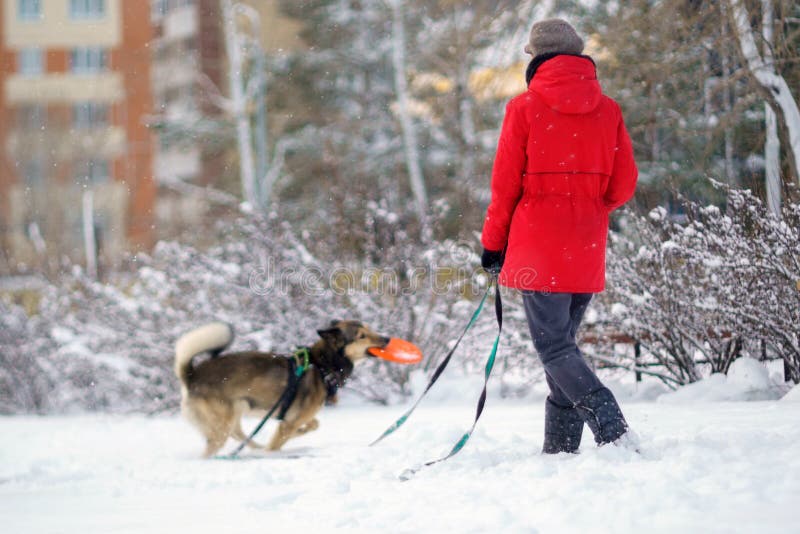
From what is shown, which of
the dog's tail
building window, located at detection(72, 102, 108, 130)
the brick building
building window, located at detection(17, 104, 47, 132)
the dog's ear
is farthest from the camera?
building window, located at detection(72, 102, 108, 130)

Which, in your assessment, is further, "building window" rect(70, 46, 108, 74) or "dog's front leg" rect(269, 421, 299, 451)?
"building window" rect(70, 46, 108, 74)

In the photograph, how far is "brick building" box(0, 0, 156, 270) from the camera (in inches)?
1287

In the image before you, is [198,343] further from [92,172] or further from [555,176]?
[92,172]

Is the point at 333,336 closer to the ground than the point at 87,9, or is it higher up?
closer to the ground

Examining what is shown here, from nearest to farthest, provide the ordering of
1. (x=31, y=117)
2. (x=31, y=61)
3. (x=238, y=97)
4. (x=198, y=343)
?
(x=198, y=343) → (x=238, y=97) → (x=31, y=117) → (x=31, y=61)

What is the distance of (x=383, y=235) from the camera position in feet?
28.5

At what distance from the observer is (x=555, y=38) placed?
3.84 meters

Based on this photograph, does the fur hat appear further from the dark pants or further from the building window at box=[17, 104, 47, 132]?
the building window at box=[17, 104, 47, 132]

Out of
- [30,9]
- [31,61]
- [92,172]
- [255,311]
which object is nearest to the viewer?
[255,311]

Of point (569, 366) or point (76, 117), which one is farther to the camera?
point (76, 117)

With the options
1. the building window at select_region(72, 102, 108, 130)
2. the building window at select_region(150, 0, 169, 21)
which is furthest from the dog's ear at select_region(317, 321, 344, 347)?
the building window at select_region(72, 102, 108, 130)

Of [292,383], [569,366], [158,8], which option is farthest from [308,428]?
[158,8]

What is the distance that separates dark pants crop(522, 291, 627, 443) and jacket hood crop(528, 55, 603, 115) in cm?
86

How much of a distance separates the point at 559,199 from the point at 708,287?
3.18m
